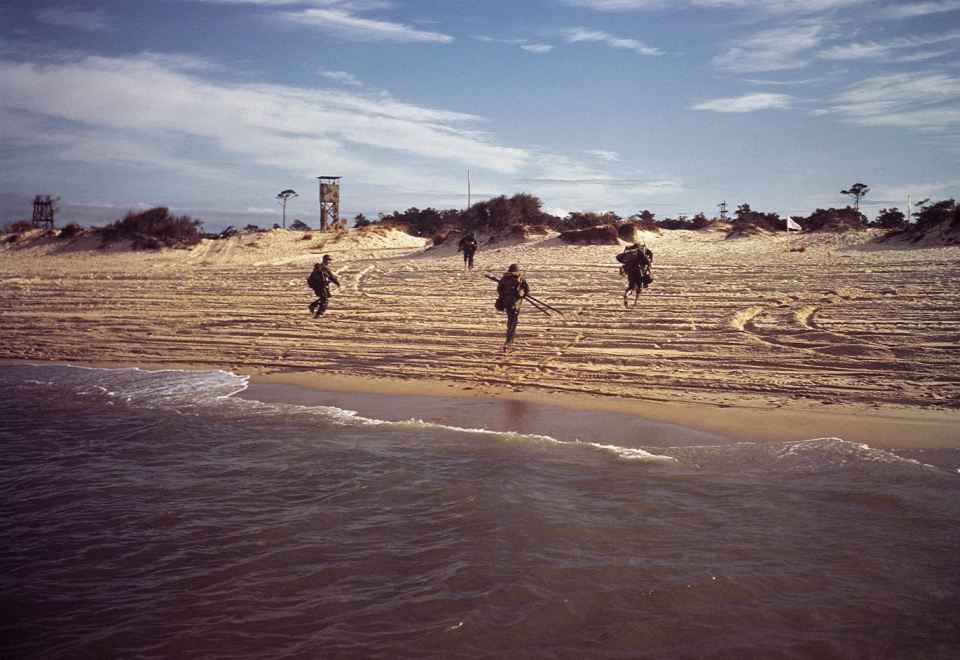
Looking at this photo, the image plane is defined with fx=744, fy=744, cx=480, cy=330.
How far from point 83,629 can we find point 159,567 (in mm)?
889

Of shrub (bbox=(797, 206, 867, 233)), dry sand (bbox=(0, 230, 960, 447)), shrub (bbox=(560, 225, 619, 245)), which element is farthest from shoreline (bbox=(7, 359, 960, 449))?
shrub (bbox=(797, 206, 867, 233))

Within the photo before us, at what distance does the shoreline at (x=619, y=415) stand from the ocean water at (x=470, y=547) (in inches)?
13.7

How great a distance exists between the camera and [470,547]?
5.89 metres

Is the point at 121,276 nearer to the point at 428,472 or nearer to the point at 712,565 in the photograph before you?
the point at 428,472

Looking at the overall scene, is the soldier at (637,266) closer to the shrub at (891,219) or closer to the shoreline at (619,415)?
the shoreline at (619,415)

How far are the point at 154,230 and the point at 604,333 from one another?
27416 mm

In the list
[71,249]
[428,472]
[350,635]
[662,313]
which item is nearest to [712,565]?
[350,635]

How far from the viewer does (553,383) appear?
11.0 metres

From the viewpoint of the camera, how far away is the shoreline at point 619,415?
27.1 feet

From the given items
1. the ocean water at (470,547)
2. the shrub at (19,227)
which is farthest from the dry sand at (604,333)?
the shrub at (19,227)

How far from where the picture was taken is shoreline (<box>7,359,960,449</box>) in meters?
8.26

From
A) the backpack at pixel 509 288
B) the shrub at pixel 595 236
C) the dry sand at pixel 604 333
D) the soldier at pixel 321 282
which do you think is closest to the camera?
the dry sand at pixel 604 333

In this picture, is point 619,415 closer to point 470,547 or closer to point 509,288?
point 509,288

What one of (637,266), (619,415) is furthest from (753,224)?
(619,415)
